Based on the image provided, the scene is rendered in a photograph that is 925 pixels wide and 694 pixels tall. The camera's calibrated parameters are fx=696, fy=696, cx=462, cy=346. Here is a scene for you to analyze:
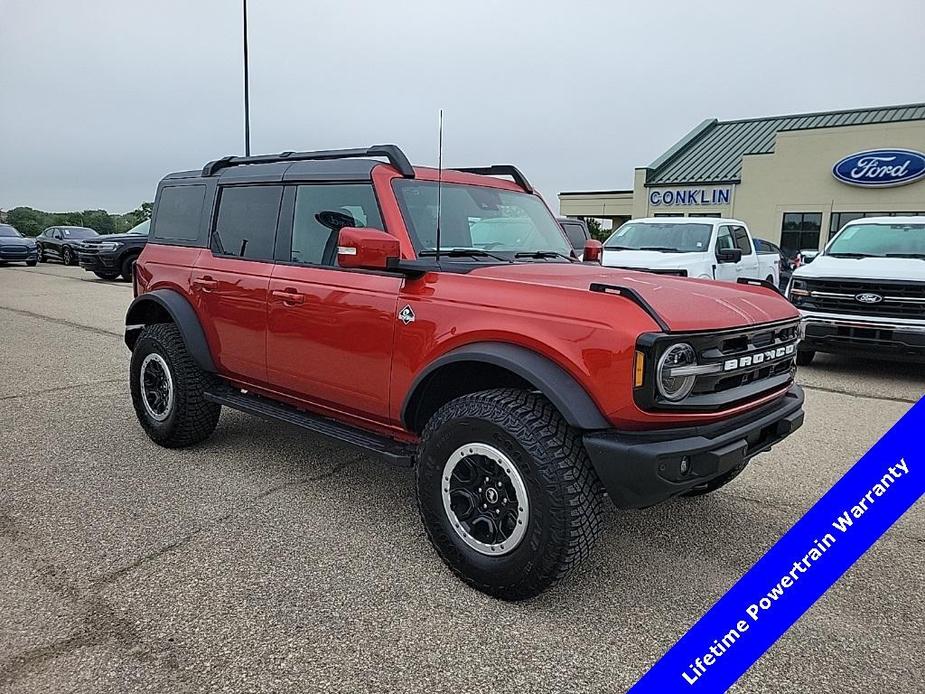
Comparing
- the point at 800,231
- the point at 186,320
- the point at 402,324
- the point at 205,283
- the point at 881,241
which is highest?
the point at 800,231

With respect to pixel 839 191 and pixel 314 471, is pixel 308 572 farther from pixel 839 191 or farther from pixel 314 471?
pixel 839 191

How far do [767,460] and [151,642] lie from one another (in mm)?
4053

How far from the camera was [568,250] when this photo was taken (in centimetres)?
441

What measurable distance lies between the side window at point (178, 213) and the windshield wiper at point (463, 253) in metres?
2.11

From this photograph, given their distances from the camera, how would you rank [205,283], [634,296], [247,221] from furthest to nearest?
[205,283]
[247,221]
[634,296]

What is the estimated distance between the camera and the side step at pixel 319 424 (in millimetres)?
3451

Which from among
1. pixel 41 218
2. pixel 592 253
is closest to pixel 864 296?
pixel 592 253

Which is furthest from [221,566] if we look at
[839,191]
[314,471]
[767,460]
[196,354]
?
[839,191]

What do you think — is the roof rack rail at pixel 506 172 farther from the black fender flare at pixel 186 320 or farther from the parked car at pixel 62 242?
the parked car at pixel 62 242

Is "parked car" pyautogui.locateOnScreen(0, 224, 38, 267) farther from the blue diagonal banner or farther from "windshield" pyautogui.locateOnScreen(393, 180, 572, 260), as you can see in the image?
the blue diagonal banner

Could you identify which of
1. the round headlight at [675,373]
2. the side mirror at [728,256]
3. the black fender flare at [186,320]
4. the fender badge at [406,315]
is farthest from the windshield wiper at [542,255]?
the side mirror at [728,256]

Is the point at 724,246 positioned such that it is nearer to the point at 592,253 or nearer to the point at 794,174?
the point at 592,253

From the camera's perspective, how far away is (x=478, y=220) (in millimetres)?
4016

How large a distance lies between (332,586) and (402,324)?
1.24 metres
